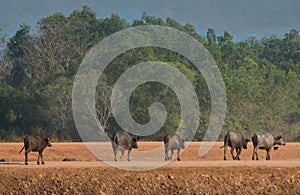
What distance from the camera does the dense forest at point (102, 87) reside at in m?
72.9

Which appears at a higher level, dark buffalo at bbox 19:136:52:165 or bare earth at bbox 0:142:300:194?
dark buffalo at bbox 19:136:52:165

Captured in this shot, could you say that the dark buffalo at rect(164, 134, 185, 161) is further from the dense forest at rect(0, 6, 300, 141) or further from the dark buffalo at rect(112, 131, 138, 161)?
the dense forest at rect(0, 6, 300, 141)

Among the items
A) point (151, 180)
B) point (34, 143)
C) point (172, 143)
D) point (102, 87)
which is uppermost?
point (102, 87)

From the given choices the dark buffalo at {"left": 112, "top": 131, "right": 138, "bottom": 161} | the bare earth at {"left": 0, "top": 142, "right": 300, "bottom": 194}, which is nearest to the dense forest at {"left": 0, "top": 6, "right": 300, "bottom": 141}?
the dark buffalo at {"left": 112, "top": 131, "right": 138, "bottom": 161}

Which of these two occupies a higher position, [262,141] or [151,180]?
[262,141]

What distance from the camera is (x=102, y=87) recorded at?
72.2 m

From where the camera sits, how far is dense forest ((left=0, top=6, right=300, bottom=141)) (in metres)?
72.9

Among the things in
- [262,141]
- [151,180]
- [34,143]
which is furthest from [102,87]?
[151,180]

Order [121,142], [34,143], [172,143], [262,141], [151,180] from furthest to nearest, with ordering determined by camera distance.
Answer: [262,141] < [172,143] < [121,142] < [34,143] < [151,180]

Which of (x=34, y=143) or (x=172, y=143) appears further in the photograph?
(x=172, y=143)

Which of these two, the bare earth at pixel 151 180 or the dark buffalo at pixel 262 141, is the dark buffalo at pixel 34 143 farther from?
the dark buffalo at pixel 262 141

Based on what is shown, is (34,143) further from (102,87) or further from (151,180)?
(102,87)

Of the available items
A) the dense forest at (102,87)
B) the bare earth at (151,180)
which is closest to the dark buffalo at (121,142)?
the bare earth at (151,180)

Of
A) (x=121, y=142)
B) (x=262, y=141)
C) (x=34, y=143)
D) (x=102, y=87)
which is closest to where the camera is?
(x=34, y=143)
